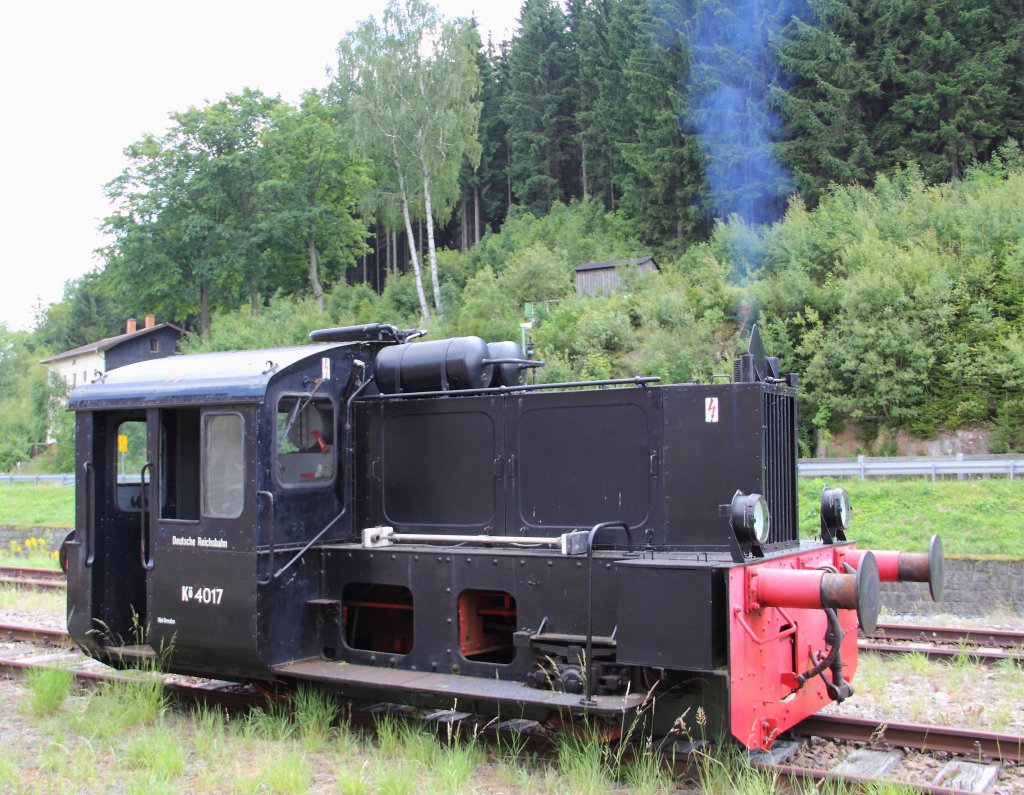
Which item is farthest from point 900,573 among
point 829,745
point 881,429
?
point 881,429

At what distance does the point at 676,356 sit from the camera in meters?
24.9

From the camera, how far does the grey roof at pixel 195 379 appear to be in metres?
6.43

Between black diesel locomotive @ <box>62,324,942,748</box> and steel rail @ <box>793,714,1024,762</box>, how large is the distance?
28cm

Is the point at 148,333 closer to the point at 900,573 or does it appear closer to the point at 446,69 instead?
the point at 446,69

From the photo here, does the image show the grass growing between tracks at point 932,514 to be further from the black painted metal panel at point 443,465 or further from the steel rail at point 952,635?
the black painted metal panel at point 443,465

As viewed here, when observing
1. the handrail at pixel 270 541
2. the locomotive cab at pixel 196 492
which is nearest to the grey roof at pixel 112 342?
the locomotive cab at pixel 196 492

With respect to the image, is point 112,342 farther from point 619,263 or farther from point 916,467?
point 916,467

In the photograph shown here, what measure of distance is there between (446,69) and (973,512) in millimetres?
30012

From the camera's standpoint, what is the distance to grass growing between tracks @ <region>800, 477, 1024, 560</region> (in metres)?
15.6

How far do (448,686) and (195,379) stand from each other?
9.50ft

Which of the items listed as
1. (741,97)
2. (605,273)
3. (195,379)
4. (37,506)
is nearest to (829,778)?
(195,379)

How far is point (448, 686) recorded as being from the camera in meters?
5.71

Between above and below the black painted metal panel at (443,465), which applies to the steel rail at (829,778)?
below

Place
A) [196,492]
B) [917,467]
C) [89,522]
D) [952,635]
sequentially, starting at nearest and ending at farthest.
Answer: [196,492]
[89,522]
[952,635]
[917,467]
